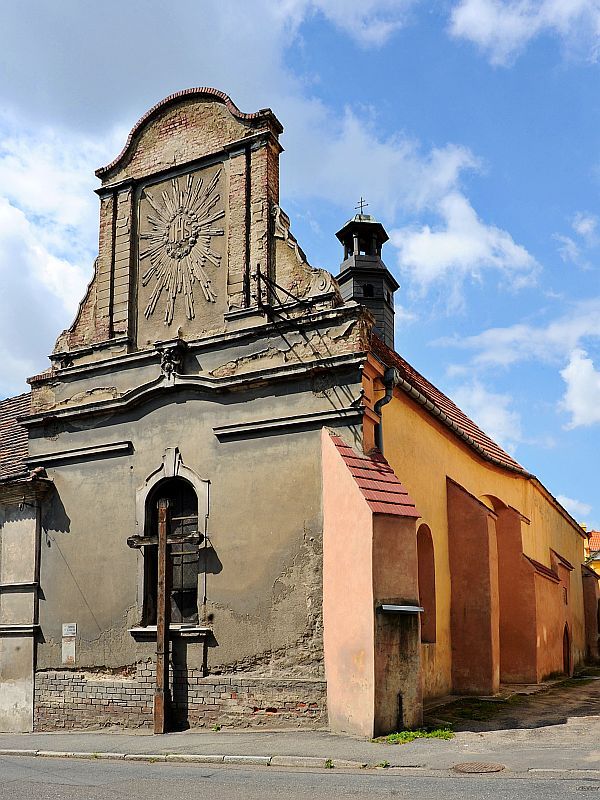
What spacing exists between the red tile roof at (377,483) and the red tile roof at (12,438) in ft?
22.9

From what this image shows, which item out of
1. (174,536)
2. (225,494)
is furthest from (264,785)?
(174,536)

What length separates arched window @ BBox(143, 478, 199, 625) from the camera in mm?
14133

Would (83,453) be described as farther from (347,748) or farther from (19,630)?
(347,748)

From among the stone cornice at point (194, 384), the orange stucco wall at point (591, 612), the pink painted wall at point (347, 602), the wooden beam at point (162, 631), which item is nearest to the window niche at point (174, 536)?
the wooden beam at point (162, 631)

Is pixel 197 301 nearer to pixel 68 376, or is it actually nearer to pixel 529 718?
pixel 68 376

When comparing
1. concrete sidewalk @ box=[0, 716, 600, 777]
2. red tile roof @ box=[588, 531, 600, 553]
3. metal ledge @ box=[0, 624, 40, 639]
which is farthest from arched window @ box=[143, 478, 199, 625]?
red tile roof @ box=[588, 531, 600, 553]

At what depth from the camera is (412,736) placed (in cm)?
1122

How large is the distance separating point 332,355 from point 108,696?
266 inches

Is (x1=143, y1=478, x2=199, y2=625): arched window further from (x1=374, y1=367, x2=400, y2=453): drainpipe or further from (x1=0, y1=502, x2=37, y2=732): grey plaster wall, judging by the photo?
(x1=374, y1=367, x2=400, y2=453): drainpipe

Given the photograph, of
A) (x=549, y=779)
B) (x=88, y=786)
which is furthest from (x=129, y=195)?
(x=549, y=779)

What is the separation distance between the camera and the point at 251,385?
45.6ft

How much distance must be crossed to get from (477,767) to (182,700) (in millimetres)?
5636

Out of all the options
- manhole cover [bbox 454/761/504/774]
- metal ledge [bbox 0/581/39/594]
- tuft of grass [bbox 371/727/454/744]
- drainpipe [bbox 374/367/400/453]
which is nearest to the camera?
manhole cover [bbox 454/761/504/774]

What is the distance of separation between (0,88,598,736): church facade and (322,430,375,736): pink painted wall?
1.5 inches
